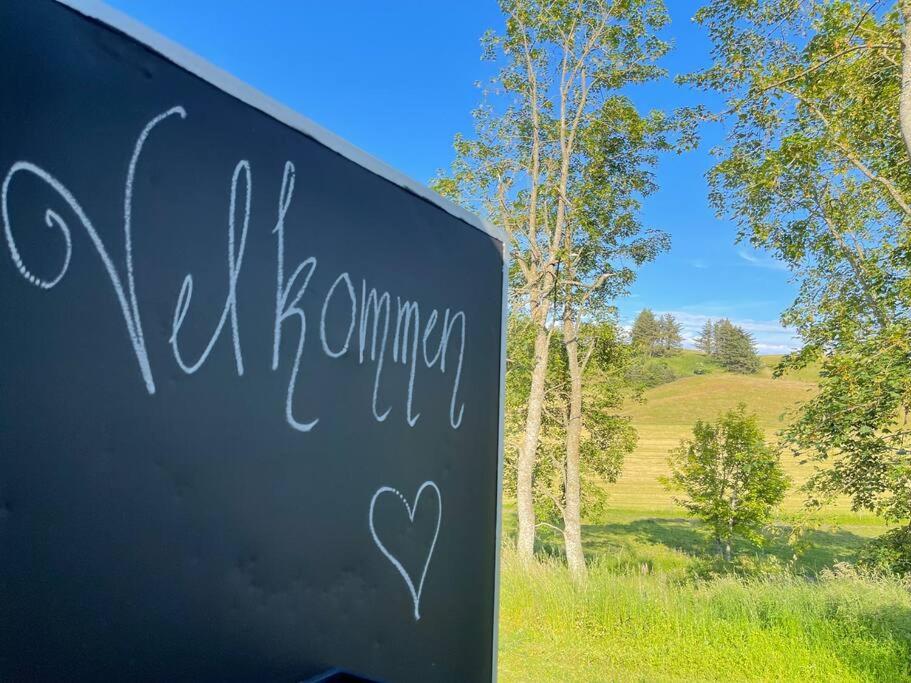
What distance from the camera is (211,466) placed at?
101cm

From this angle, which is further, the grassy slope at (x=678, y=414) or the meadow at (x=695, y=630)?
the grassy slope at (x=678, y=414)

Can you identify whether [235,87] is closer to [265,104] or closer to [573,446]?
[265,104]

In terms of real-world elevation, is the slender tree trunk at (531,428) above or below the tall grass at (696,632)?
above

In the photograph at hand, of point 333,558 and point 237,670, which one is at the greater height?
point 333,558

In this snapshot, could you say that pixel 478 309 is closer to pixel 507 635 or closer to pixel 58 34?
pixel 58 34

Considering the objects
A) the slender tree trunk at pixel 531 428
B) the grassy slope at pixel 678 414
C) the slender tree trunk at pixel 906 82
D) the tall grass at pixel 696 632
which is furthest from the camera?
the grassy slope at pixel 678 414

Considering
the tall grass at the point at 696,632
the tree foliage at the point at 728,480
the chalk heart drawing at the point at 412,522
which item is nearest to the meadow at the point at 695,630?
the tall grass at the point at 696,632

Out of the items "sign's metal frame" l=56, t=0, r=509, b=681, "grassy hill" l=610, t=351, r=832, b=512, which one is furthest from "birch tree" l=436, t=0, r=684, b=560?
"grassy hill" l=610, t=351, r=832, b=512

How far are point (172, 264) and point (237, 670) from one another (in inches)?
26.3

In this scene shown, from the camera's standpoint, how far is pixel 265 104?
1.16 m

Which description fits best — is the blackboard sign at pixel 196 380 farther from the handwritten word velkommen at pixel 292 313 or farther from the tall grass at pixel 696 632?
the tall grass at pixel 696 632

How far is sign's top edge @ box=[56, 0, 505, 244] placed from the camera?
35.6 inches

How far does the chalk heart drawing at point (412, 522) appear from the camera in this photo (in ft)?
4.61

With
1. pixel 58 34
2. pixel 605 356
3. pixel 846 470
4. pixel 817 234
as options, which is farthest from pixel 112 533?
A: pixel 605 356
